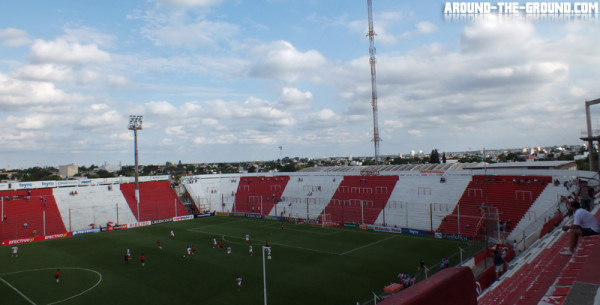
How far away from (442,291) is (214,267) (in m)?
32.0

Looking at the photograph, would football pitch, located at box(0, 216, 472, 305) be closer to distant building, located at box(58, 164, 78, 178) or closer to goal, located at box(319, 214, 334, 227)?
goal, located at box(319, 214, 334, 227)

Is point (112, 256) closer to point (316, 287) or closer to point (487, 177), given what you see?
point (316, 287)

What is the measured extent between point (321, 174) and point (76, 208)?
137 ft

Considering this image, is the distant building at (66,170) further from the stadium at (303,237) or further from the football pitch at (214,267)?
the football pitch at (214,267)

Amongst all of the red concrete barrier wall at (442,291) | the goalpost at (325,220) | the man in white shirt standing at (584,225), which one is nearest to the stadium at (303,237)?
the red concrete barrier wall at (442,291)

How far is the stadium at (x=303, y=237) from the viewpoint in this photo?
2080cm

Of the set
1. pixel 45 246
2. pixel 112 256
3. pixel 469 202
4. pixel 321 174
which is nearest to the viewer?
pixel 112 256

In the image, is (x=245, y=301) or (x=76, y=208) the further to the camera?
(x=76, y=208)

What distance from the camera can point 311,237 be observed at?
4444cm

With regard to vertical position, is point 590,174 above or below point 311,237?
above

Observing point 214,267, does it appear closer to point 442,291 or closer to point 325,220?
point 325,220

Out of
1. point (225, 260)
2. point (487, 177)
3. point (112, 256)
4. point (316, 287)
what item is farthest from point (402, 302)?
point (487, 177)

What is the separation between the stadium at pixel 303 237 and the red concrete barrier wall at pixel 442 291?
0.05 ft

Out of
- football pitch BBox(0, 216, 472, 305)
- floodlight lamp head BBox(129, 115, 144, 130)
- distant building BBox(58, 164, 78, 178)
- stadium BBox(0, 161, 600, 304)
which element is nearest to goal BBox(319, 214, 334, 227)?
stadium BBox(0, 161, 600, 304)
